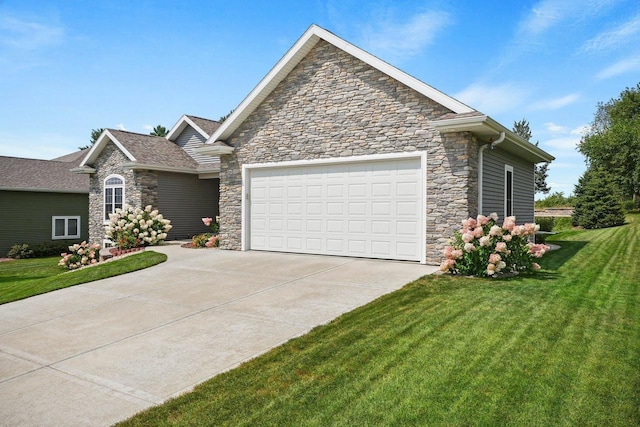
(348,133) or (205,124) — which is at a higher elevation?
(205,124)

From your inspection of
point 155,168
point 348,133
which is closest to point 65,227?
point 155,168

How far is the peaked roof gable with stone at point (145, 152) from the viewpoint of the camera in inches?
720

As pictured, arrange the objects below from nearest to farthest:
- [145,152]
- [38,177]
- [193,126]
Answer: [145,152]
[193,126]
[38,177]

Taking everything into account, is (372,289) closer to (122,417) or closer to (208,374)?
(208,374)

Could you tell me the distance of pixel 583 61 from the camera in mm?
20578

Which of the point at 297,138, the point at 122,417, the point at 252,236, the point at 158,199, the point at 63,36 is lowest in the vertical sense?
the point at 122,417

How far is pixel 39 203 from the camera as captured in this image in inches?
933

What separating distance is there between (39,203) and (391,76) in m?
21.7

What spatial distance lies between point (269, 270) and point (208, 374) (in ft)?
18.3

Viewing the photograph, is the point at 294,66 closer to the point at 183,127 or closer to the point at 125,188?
the point at 125,188

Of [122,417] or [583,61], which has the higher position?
[583,61]

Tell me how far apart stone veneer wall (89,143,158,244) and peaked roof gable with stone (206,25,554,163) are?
6.13 m

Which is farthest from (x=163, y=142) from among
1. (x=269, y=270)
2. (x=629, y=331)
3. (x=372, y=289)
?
(x=629, y=331)

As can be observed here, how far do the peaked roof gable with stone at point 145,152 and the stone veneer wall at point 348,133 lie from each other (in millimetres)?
5951
